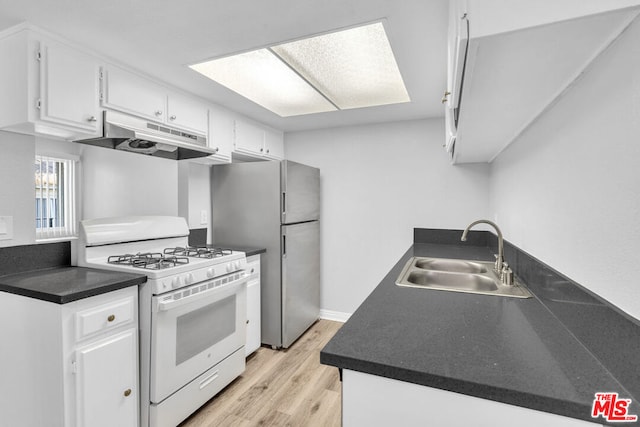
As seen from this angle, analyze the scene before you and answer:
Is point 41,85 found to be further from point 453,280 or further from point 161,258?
point 453,280

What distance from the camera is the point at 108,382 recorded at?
58.1 inches

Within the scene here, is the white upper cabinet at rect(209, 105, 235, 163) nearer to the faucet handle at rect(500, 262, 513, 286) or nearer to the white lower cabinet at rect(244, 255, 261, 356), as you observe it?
the white lower cabinet at rect(244, 255, 261, 356)

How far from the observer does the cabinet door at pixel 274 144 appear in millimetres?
3315

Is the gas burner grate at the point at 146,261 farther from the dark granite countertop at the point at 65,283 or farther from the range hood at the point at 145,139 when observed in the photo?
the range hood at the point at 145,139

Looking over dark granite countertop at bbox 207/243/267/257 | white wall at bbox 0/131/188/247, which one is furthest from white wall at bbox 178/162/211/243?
dark granite countertop at bbox 207/243/267/257

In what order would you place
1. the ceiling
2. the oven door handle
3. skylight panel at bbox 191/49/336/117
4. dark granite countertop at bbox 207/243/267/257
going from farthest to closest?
1. dark granite countertop at bbox 207/243/267/257
2. skylight panel at bbox 191/49/336/117
3. the oven door handle
4. the ceiling

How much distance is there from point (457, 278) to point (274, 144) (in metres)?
2.45

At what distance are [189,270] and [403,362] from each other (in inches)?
58.4

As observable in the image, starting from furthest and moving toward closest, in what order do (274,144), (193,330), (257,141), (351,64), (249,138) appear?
(274,144), (257,141), (249,138), (351,64), (193,330)

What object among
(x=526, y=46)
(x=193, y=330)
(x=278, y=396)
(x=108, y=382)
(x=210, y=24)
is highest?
(x=210, y=24)

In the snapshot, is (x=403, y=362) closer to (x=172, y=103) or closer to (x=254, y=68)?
(x=254, y=68)


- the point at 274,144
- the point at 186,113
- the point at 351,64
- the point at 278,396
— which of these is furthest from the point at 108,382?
the point at 274,144

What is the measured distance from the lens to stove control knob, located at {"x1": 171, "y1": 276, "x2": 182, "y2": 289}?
5.63ft

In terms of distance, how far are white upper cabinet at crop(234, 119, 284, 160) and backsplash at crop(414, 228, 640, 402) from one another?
2.43 meters
